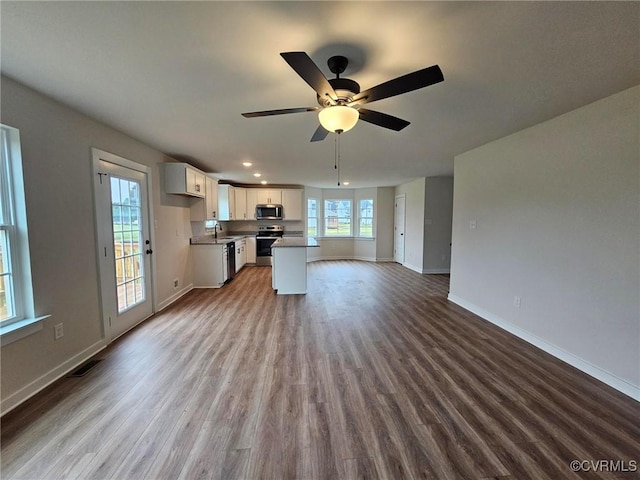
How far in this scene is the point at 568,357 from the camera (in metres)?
2.57

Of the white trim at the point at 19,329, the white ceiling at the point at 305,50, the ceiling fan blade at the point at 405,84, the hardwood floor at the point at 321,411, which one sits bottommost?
the hardwood floor at the point at 321,411

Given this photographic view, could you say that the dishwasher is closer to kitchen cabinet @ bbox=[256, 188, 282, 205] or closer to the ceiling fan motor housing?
kitchen cabinet @ bbox=[256, 188, 282, 205]

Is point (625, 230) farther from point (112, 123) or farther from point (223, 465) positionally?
point (112, 123)

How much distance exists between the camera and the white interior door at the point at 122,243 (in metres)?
2.83

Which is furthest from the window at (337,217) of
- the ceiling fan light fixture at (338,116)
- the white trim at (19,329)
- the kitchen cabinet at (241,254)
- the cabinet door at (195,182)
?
the white trim at (19,329)

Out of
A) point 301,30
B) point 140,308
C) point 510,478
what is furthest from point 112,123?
point 510,478

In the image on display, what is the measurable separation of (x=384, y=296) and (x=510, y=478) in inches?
131

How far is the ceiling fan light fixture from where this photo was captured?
1785 mm

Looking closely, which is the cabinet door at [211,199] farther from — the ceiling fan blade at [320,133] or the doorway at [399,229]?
the doorway at [399,229]

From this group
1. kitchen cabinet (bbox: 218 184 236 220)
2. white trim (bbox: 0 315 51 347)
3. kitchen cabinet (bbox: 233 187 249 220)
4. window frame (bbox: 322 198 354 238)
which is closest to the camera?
white trim (bbox: 0 315 51 347)

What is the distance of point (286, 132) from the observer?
3.08 m

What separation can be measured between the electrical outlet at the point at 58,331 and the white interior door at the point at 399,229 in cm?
712

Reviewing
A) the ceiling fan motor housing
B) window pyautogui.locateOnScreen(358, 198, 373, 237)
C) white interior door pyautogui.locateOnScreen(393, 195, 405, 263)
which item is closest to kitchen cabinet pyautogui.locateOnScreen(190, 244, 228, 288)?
the ceiling fan motor housing

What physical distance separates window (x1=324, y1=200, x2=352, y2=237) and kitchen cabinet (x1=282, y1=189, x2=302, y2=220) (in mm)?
1063
